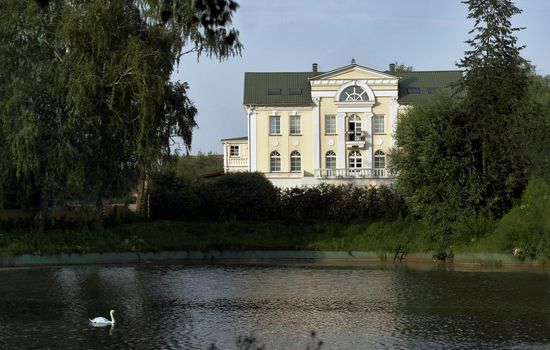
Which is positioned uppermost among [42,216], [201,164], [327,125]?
[327,125]

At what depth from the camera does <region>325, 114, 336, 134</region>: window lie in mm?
70375

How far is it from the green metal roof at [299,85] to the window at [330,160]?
15.3 feet

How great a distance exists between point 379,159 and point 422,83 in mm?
8240

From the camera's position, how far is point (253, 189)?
44.6 metres

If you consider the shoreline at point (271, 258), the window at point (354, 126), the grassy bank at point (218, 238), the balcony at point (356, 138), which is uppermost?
the window at point (354, 126)

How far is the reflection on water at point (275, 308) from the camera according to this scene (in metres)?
15.4

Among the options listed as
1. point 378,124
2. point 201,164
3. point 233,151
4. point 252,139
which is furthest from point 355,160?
point 201,164

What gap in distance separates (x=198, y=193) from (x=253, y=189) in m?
3.00

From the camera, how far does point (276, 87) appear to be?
7194 centimetres

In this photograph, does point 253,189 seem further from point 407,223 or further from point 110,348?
point 110,348

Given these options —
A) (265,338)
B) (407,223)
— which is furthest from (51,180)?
(265,338)

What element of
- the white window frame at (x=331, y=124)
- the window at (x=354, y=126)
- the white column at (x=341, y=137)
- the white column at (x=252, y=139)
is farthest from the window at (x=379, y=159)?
the white column at (x=252, y=139)

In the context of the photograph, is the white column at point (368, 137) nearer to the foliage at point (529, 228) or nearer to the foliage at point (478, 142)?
the foliage at point (478, 142)

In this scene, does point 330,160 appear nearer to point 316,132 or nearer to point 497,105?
point 316,132
